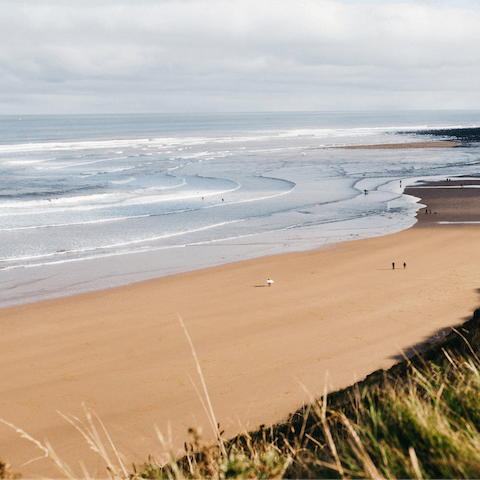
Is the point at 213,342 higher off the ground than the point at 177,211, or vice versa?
the point at 177,211

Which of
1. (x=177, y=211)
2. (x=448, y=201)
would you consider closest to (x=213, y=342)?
(x=177, y=211)

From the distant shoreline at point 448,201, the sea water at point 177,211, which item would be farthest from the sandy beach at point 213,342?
the distant shoreline at point 448,201

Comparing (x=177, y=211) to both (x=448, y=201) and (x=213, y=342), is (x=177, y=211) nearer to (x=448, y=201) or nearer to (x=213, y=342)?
(x=448, y=201)

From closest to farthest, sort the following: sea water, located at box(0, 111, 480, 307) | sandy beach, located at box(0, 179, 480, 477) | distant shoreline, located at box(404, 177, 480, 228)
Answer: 1. sandy beach, located at box(0, 179, 480, 477)
2. sea water, located at box(0, 111, 480, 307)
3. distant shoreline, located at box(404, 177, 480, 228)

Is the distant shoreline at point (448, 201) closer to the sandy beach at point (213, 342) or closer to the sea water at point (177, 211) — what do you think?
the sea water at point (177, 211)

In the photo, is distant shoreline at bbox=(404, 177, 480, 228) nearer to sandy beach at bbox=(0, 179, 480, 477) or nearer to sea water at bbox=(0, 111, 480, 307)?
sea water at bbox=(0, 111, 480, 307)

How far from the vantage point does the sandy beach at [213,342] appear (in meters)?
7.58

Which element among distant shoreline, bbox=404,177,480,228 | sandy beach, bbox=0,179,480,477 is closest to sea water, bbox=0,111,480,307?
distant shoreline, bbox=404,177,480,228

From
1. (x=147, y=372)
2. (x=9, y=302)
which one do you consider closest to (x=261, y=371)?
(x=147, y=372)

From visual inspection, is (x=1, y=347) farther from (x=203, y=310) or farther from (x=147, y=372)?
(x=203, y=310)

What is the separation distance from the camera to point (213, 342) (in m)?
10.4

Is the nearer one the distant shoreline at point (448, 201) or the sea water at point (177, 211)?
the sea water at point (177, 211)

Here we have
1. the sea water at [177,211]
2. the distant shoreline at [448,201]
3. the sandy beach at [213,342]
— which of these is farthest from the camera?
the distant shoreline at [448,201]

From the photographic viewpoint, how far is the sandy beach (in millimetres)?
7578
